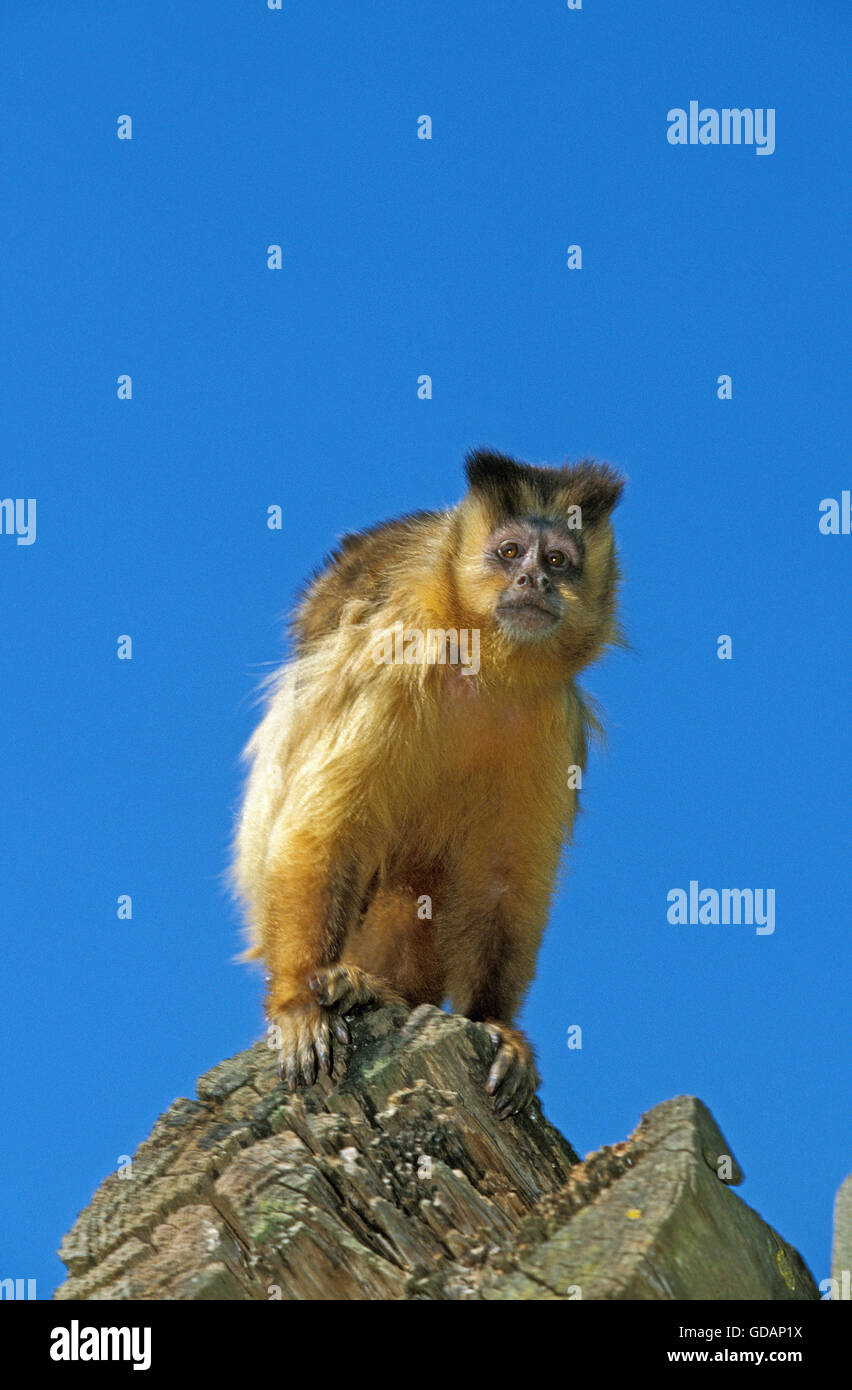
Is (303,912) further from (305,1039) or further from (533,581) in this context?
(533,581)

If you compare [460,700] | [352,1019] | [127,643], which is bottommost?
[352,1019]

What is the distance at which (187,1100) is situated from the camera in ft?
21.0

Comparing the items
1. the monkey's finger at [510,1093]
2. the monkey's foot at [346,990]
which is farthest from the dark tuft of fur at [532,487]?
the monkey's finger at [510,1093]

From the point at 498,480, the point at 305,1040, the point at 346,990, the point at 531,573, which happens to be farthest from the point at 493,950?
the point at 498,480

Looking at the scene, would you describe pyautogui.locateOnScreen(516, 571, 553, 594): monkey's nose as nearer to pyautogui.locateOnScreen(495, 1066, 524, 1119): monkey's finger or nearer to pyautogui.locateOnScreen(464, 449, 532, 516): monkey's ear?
pyautogui.locateOnScreen(464, 449, 532, 516): monkey's ear

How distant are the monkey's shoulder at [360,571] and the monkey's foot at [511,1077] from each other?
2929 millimetres

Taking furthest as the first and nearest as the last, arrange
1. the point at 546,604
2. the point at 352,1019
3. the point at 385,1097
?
the point at 546,604, the point at 352,1019, the point at 385,1097

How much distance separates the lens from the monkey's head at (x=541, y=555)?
8859 mm

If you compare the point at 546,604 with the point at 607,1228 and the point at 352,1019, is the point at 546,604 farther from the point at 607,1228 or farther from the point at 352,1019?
the point at 607,1228

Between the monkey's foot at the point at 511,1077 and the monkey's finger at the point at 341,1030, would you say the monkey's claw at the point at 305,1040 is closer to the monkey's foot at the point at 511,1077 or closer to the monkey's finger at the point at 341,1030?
the monkey's finger at the point at 341,1030

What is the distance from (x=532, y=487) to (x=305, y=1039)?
394 centimetres

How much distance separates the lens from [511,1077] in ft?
22.9
